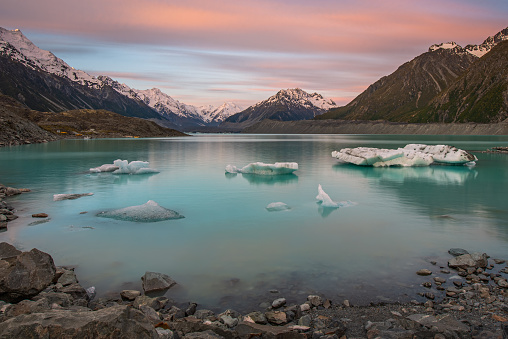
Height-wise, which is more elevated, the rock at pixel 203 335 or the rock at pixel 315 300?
the rock at pixel 203 335

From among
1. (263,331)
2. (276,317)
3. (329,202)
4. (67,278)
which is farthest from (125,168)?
(263,331)

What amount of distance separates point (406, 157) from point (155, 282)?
43204mm

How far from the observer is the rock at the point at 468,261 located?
38.0ft

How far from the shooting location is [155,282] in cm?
1023

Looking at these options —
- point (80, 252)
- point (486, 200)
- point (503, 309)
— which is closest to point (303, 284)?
point (503, 309)

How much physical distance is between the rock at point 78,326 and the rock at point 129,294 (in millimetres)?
3183

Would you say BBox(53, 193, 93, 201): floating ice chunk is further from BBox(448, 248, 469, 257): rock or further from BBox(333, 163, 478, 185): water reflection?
BBox(333, 163, 478, 185): water reflection

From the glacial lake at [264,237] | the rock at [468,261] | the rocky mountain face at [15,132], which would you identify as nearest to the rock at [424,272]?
the glacial lake at [264,237]

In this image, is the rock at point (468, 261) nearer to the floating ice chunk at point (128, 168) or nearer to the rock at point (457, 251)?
the rock at point (457, 251)

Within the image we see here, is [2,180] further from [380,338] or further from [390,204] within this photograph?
[380,338]

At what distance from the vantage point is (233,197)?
2562 centimetres

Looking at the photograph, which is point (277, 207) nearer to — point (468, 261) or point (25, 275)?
point (468, 261)

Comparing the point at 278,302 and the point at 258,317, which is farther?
the point at 278,302

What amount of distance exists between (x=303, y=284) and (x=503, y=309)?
492 cm
